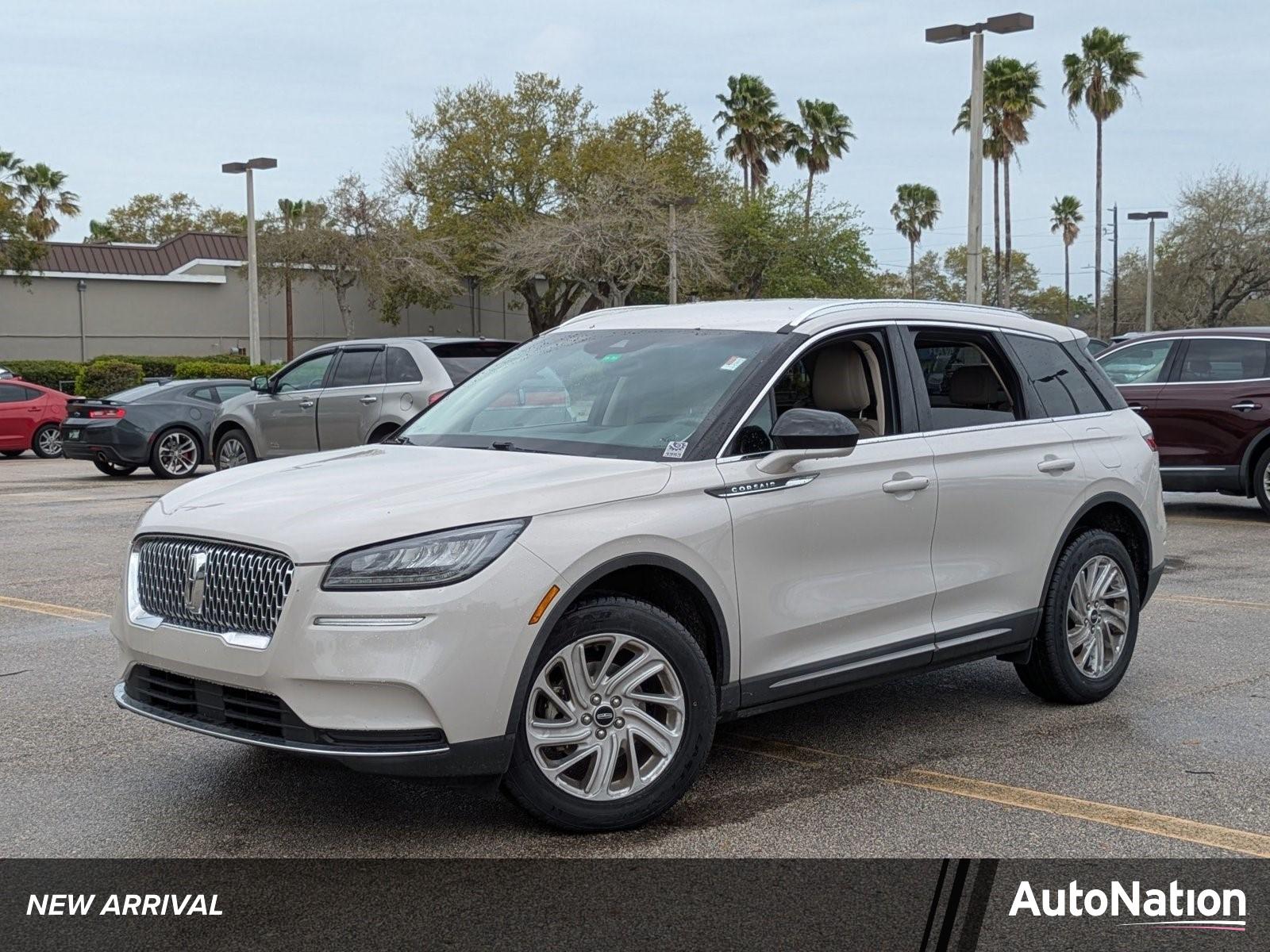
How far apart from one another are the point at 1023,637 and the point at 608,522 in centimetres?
234

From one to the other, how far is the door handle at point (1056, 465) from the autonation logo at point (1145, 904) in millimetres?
2355

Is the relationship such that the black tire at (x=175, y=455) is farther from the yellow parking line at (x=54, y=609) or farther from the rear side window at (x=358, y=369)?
the yellow parking line at (x=54, y=609)

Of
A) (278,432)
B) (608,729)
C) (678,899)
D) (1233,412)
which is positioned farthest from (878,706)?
(278,432)

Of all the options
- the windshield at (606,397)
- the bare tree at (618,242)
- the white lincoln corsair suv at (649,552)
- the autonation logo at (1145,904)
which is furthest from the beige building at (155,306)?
the autonation logo at (1145,904)

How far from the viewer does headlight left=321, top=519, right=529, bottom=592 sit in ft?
14.0

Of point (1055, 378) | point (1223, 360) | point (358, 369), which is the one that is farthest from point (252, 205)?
point (1055, 378)

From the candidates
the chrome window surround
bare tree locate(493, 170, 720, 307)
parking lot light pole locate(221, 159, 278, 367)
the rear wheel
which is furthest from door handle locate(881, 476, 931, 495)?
bare tree locate(493, 170, 720, 307)

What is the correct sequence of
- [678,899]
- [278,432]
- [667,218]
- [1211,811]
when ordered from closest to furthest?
[678,899] → [1211,811] → [278,432] → [667,218]

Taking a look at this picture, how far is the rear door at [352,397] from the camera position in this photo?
52.3 feet

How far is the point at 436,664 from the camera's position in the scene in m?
4.21

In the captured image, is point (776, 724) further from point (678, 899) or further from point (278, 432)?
point (278, 432)

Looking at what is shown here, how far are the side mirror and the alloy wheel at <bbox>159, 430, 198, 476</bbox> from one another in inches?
645

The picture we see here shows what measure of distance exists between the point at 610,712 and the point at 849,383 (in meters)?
1.90

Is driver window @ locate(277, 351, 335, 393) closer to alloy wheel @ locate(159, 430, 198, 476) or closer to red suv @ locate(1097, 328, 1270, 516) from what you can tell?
alloy wheel @ locate(159, 430, 198, 476)
